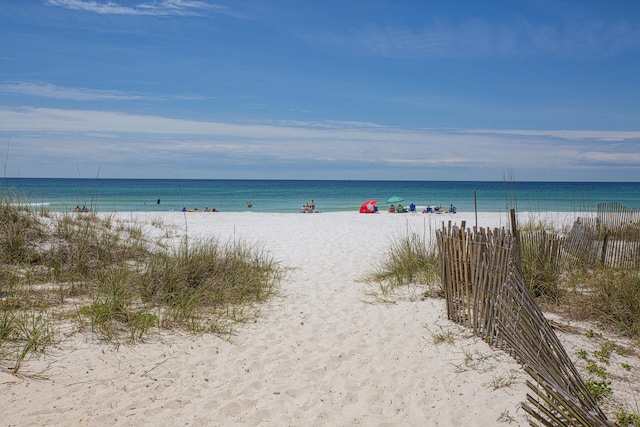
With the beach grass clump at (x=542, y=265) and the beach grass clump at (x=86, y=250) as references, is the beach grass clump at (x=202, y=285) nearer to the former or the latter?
the beach grass clump at (x=86, y=250)

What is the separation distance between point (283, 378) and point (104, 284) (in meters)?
2.79

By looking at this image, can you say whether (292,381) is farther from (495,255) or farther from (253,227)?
(253,227)

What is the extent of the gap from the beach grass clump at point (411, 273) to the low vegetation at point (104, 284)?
1.65 metres

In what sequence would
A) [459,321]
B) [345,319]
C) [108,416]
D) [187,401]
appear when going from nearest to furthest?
[108,416] → [187,401] → [459,321] → [345,319]

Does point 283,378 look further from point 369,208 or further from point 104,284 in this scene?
point 369,208

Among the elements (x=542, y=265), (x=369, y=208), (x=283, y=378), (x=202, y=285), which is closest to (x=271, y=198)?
(x=369, y=208)

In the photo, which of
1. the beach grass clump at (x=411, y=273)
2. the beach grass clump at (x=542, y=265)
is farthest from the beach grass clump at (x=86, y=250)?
the beach grass clump at (x=542, y=265)

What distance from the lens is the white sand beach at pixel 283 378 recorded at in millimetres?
3299

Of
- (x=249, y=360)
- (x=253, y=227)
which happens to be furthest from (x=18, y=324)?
(x=253, y=227)

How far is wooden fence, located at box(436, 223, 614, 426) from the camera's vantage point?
9.36 feet

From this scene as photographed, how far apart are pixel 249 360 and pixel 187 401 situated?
85cm

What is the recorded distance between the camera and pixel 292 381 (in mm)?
3889

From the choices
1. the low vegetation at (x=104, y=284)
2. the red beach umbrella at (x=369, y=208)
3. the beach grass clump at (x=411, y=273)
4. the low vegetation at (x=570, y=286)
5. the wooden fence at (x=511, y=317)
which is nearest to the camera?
the wooden fence at (x=511, y=317)

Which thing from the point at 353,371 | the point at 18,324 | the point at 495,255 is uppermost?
the point at 495,255
